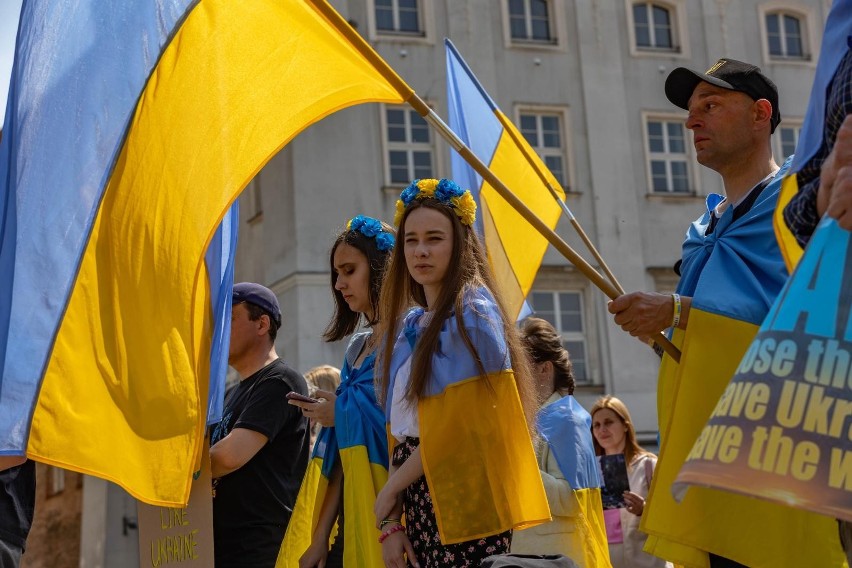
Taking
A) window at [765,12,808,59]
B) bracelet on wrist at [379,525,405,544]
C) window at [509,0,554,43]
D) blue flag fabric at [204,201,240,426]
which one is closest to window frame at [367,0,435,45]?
window at [509,0,554,43]

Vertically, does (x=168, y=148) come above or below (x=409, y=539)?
above

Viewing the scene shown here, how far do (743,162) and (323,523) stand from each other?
224cm

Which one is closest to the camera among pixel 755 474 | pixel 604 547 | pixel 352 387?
pixel 755 474

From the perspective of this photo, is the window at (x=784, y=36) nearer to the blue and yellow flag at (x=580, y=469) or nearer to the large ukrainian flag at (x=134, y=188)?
the blue and yellow flag at (x=580, y=469)

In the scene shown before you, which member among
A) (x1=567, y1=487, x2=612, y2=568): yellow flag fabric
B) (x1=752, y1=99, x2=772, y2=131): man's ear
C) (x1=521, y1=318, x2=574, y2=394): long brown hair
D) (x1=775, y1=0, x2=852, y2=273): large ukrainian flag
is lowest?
(x1=567, y1=487, x2=612, y2=568): yellow flag fabric

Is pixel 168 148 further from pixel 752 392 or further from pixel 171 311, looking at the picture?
pixel 752 392

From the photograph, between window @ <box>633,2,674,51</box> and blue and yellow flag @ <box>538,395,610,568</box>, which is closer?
blue and yellow flag @ <box>538,395,610,568</box>

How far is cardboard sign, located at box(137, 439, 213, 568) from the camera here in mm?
5191

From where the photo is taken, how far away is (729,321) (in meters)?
4.20

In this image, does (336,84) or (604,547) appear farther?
(604,547)

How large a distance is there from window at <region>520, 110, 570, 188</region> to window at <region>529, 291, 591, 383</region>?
2.17 m

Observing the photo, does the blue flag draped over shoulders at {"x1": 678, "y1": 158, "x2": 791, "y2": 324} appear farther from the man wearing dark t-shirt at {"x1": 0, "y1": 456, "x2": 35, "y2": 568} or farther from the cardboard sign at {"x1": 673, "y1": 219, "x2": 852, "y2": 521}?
the man wearing dark t-shirt at {"x1": 0, "y1": 456, "x2": 35, "y2": 568}

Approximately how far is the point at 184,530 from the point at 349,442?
710 mm

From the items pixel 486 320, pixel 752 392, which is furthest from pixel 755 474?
pixel 486 320
